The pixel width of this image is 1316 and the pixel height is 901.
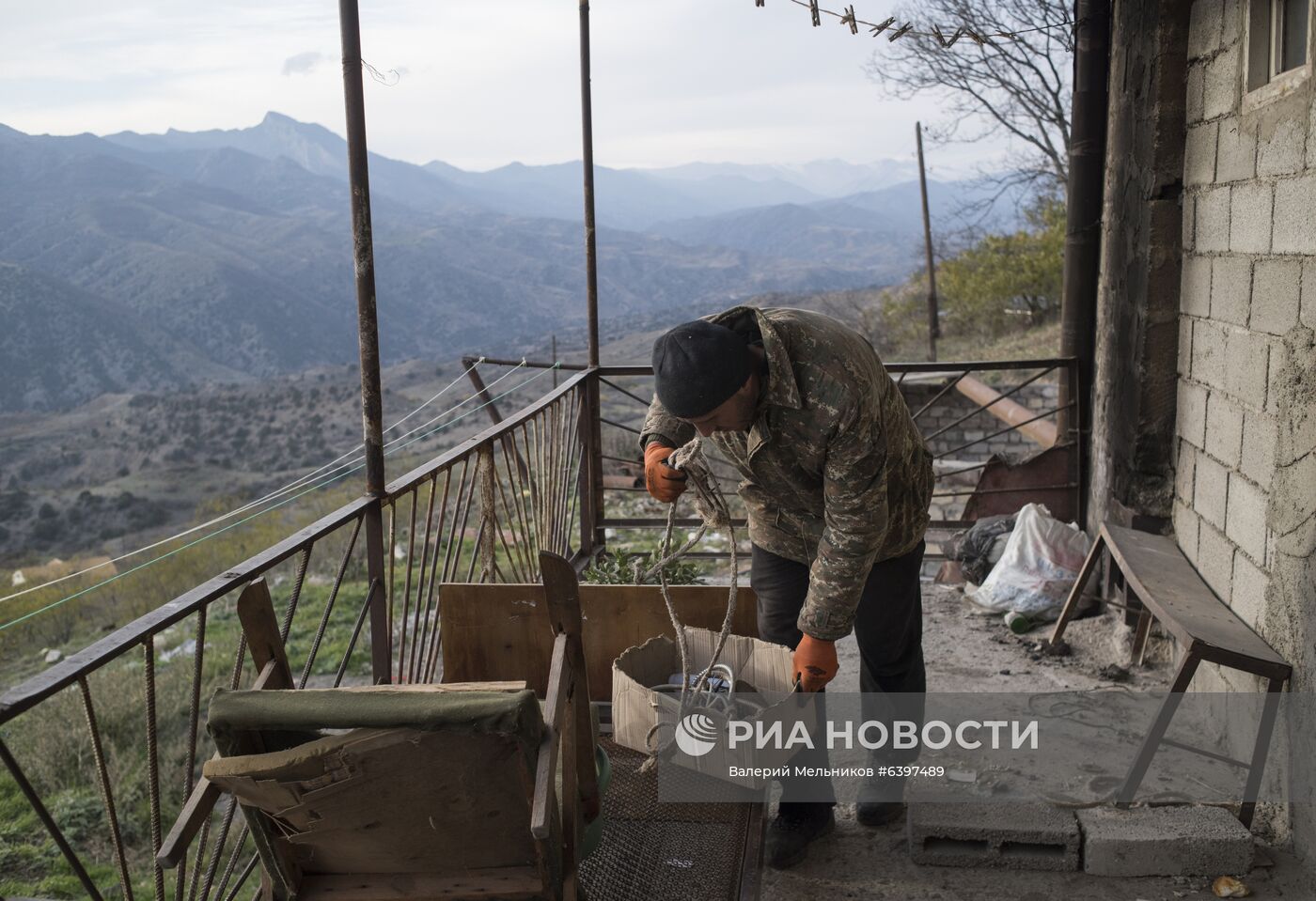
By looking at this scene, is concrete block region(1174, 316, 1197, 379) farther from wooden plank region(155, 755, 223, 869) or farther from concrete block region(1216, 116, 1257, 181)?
wooden plank region(155, 755, 223, 869)

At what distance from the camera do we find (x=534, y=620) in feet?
10.8

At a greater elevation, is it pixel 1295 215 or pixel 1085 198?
pixel 1085 198

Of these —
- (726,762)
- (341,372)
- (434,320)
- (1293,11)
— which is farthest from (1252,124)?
(434,320)

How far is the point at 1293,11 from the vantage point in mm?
3182

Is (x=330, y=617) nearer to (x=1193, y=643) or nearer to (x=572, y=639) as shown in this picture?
(x=572, y=639)

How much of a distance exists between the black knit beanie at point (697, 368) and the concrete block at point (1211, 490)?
2.36 m

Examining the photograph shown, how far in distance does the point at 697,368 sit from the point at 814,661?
2.74ft

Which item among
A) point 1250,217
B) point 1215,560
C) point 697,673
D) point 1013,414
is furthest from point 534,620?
point 1013,414

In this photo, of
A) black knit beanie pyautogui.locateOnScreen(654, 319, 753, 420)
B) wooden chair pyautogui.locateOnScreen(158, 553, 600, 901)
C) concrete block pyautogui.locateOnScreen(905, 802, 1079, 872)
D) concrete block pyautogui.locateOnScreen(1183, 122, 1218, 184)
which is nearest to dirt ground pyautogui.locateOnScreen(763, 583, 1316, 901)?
concrete block pyautogui.locateOnScreen(905, 802, 1079, 872)

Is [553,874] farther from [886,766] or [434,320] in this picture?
[434,320]

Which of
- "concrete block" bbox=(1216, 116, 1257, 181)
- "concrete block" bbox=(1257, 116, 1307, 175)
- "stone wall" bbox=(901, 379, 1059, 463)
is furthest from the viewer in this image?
"stone wall" bbox=(901, 379, 1059, 463)

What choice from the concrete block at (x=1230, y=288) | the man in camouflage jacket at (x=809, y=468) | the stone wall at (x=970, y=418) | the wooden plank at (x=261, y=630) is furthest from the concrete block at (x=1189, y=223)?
the stone wall at (x=970, y=418)

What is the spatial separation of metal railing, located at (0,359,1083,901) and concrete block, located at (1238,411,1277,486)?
1703mm

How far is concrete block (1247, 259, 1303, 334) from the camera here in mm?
3018
